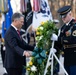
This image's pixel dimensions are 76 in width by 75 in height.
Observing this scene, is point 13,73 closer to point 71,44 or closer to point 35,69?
point 35,69

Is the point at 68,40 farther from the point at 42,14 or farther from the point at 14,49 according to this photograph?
the point at 42,14

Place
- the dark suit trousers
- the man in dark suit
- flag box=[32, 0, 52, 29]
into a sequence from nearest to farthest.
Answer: the man in dark suit, the dark suit trousers, flag box=[32, 0, 52, 29]

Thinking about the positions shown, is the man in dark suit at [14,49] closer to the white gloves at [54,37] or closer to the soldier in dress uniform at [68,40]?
the white gloves at [54,37]

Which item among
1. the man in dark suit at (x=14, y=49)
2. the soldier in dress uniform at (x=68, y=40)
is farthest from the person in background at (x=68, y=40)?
the man in dark suit at (x=14, y=49)

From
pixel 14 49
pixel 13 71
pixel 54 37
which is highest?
pixel 54 37

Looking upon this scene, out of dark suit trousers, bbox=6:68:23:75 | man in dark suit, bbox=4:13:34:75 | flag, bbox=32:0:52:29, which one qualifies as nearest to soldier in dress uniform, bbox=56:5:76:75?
man in dark suit, bbox=4:13:34:75

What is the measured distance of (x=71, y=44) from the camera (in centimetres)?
519

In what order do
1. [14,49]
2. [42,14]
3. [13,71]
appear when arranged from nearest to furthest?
[14,49] < [13,71] < [42,14]

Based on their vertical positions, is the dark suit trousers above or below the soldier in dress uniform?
below

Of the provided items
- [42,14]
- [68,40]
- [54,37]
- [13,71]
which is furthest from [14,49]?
[42,14]

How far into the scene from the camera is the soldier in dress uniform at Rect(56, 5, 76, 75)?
5152mm

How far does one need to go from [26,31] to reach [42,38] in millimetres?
2662

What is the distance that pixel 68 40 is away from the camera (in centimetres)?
516

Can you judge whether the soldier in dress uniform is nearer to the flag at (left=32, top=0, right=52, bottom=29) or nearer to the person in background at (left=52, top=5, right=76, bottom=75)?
the person in background at (left=52, top=5, right=76, bottom=75)
